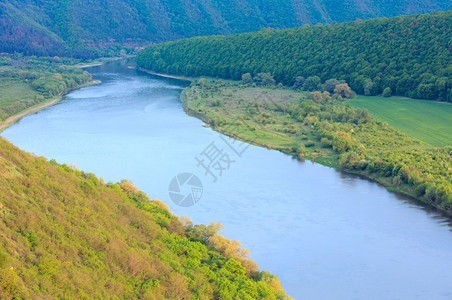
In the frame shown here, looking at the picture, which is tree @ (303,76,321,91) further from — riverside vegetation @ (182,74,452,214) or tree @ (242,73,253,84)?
tree @ (242,73,253,84)

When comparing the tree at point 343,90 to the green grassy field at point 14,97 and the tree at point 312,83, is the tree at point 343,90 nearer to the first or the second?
the tree at point 312,83

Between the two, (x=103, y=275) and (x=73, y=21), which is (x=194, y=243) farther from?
(x=73, y=21)

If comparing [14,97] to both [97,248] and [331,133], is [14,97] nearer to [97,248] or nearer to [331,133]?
[331,133]

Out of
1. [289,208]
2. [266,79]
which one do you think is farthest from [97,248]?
[266,79]

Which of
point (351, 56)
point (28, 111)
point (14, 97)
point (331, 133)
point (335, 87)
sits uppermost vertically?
point (351, 56)

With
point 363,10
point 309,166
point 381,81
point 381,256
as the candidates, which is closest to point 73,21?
point 363,10

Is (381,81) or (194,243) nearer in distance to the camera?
(194,243)
